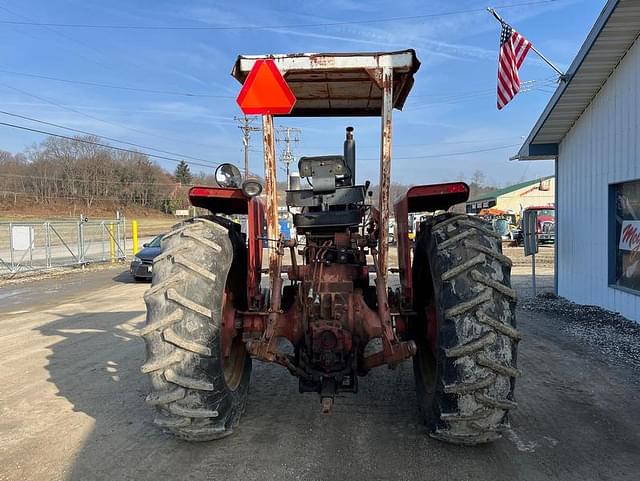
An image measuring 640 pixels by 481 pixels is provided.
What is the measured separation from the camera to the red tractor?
3.35m

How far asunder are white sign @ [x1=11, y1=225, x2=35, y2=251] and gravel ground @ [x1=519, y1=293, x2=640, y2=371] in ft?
54.7

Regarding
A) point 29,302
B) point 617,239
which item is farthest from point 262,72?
point 29,302

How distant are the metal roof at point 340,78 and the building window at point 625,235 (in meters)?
Result: 5.43

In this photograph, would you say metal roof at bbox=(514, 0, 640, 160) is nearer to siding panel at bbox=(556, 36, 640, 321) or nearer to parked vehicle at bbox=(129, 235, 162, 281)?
siding panel at bbox=(556, 36, 640, 321)

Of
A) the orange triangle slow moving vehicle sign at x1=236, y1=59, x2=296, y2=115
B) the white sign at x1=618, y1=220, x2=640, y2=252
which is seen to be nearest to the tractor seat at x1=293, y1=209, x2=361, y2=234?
the orange triangle slow moving vehicle sign at x1=236, y1=59, x2=296, y2=115

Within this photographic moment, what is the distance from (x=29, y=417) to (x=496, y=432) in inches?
160

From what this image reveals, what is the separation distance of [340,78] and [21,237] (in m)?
17.4

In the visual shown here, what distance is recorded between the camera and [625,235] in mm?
8961

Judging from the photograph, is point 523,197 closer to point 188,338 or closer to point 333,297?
point 333,297

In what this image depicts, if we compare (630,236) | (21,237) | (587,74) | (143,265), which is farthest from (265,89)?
(21,237)

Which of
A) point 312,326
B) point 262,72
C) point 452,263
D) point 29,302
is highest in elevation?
point 262,72

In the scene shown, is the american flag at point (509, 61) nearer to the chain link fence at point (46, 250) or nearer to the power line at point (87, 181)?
the chain link fence at point (46, 250)

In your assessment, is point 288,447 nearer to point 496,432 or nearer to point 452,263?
point 496,432

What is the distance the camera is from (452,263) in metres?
3.52
